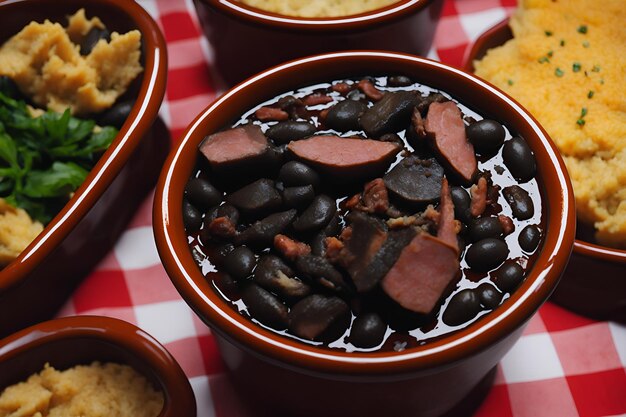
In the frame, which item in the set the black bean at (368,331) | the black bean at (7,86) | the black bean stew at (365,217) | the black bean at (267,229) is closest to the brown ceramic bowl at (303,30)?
the black bean stew at (365,217)

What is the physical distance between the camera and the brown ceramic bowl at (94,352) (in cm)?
157

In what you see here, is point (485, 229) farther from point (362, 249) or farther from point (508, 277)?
point (362, 249)

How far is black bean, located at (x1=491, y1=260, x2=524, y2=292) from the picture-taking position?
1421 millimetres

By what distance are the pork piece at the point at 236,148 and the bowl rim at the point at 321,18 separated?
1.46 ft

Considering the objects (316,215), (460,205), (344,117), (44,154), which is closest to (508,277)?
(460,205)

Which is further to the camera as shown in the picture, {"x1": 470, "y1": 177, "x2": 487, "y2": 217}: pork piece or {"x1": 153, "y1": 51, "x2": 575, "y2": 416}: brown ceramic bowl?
{"x1": 470, "y1": 177, "x2": 487, "y2": 217}: pork piece

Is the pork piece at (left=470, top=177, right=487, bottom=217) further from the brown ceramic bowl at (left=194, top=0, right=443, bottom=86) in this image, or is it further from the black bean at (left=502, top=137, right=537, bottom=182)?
the brown ceramic bowl at (left=194, top=0, right=443, bottom=86)

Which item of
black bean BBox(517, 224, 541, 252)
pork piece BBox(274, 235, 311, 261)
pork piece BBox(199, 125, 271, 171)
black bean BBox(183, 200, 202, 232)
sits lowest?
black bean BBox(517, 224, 541, 252)

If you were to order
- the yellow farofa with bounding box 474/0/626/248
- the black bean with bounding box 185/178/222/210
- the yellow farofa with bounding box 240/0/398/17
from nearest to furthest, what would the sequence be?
the black bean with bounding box 185/178/222/210, the yellow farofa with bounding box 474/0/626/248, the yellow farofa with bounding box 240/0/398/17

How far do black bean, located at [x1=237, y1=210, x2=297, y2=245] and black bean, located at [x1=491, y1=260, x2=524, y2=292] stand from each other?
402 millimetres

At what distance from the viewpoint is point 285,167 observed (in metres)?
1.53

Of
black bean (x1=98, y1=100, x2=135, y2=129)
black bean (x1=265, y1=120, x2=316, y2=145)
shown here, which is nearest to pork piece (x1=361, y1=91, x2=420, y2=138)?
black bean (x1=265, y1=120, x2=316, y2=145)

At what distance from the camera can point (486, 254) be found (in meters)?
1.42

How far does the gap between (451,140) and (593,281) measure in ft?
1.65
